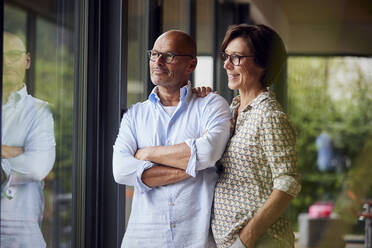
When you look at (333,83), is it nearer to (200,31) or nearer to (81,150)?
(81,150)

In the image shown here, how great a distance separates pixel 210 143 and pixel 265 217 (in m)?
0.31

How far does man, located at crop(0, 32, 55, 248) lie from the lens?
158 cm

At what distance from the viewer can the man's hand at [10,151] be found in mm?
1574

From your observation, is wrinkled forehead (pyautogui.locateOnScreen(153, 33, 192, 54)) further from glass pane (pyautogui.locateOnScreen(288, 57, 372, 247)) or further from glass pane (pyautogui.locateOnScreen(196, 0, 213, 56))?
glass pane (pyautogui.locateOnScreen(196, 0, 213, 56))

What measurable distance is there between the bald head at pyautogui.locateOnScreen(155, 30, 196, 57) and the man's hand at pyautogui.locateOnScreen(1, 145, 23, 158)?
2.15ft

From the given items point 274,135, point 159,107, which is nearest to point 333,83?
point 274,135

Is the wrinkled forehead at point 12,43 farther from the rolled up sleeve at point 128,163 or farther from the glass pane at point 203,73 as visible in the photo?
the glass pane at point 203,73

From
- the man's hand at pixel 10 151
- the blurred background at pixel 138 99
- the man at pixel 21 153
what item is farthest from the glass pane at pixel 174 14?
the man's hand at pixel 10 151

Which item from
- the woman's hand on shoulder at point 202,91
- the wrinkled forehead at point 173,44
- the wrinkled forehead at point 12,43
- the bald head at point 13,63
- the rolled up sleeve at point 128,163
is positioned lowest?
the rolled up sleeve at point 128,163

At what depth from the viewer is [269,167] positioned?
168cm

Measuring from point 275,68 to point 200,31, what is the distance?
2326mm

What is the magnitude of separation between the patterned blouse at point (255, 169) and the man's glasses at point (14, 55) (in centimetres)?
78

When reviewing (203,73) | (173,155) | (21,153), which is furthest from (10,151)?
(203,73)

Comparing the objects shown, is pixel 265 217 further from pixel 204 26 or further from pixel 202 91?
pixel 204 26
